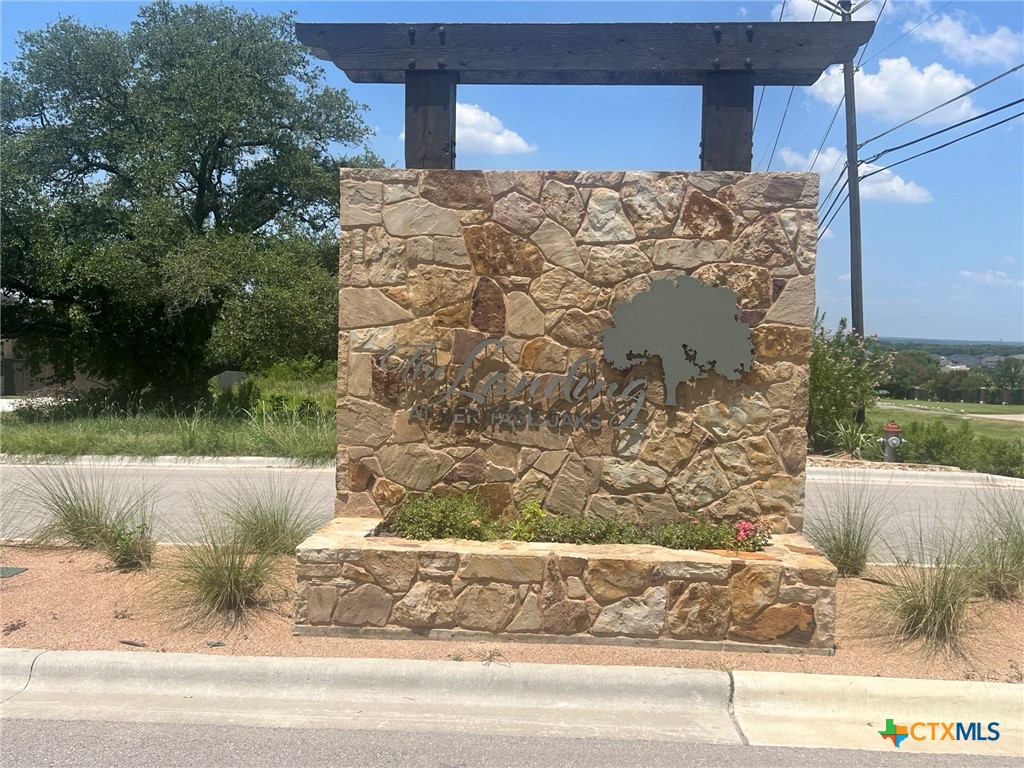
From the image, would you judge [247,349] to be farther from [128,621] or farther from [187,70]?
[128,621]

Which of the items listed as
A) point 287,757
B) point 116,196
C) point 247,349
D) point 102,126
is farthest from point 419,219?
point 102,126

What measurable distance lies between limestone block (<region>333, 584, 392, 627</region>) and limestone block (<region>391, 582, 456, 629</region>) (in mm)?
106

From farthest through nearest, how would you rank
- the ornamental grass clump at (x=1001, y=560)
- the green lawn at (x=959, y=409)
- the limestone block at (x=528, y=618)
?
the green lawn at (x=959, y=409) → the ornamental grass clump at (x=1001, y=560) → the limestone block at (x=528, y=618)

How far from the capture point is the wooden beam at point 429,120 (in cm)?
640

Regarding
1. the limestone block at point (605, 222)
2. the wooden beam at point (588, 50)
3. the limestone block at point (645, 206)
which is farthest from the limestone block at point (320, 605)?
the wooden beam at point (588, 50)

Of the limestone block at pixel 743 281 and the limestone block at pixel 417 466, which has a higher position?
the limestone block at pixel 743 281

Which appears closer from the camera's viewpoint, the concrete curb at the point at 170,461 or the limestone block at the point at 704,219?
the limestone block at the point at 704,219

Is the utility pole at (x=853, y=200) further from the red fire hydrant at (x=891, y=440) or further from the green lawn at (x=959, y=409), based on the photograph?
the green lawn at (x=959, y=409)

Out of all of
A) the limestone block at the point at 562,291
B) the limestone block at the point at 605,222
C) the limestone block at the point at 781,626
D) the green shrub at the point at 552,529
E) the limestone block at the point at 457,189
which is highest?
the limestone block at the point at 457,189

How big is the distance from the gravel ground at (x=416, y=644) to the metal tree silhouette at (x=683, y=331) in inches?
77.7

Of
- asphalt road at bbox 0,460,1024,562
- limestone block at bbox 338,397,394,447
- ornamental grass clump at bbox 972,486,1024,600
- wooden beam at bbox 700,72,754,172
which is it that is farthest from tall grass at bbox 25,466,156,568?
ornamental grass clump at bbox 972,486,1024,600

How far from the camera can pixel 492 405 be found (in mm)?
6246

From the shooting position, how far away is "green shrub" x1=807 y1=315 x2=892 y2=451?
16.8 metres

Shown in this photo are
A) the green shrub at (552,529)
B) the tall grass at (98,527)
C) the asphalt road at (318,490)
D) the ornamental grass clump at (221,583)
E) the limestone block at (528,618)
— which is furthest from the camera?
the asphalt road at (318,490)
